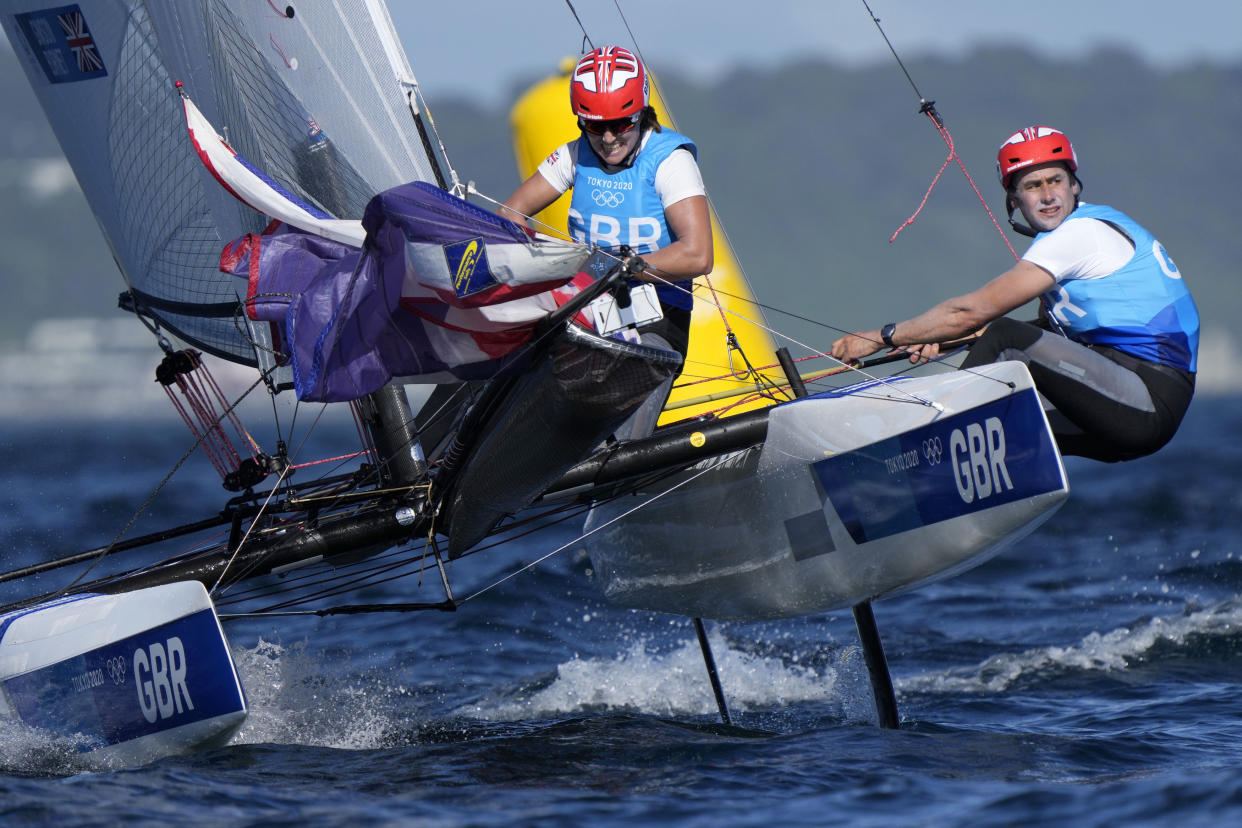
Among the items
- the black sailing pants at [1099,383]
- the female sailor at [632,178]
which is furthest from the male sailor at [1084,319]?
the female sailor at [632,178]

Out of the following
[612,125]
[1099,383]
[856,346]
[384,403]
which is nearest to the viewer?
[1099,383]

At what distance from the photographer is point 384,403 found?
4059mm

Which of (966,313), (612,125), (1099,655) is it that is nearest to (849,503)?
(966,313)

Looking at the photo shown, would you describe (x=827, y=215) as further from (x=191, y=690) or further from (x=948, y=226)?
(x=191, y=690)

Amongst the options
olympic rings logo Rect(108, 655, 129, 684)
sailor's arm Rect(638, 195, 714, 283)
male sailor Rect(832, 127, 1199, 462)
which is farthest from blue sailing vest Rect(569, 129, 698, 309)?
olympic rings logo Rect(108, 655, 129, 684)

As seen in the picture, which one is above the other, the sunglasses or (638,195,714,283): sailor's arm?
the sunglasses

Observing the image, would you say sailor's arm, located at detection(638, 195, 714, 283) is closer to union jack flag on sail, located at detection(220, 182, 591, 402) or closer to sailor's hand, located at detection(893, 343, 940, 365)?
union jack flag on sail, located at detection(220, 182, 591, 402)

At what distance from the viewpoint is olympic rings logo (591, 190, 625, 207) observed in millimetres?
3902

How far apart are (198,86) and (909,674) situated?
2.97m

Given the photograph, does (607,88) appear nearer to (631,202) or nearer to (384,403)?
(631,202)

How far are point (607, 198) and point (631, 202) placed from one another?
0.24 ft

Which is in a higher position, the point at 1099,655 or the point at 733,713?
the point at 733,713

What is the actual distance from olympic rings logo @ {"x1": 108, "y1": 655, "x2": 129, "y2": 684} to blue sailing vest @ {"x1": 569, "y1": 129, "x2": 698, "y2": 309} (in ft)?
5.28

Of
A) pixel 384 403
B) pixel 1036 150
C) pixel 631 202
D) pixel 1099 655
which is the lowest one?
pixel 1099 655
